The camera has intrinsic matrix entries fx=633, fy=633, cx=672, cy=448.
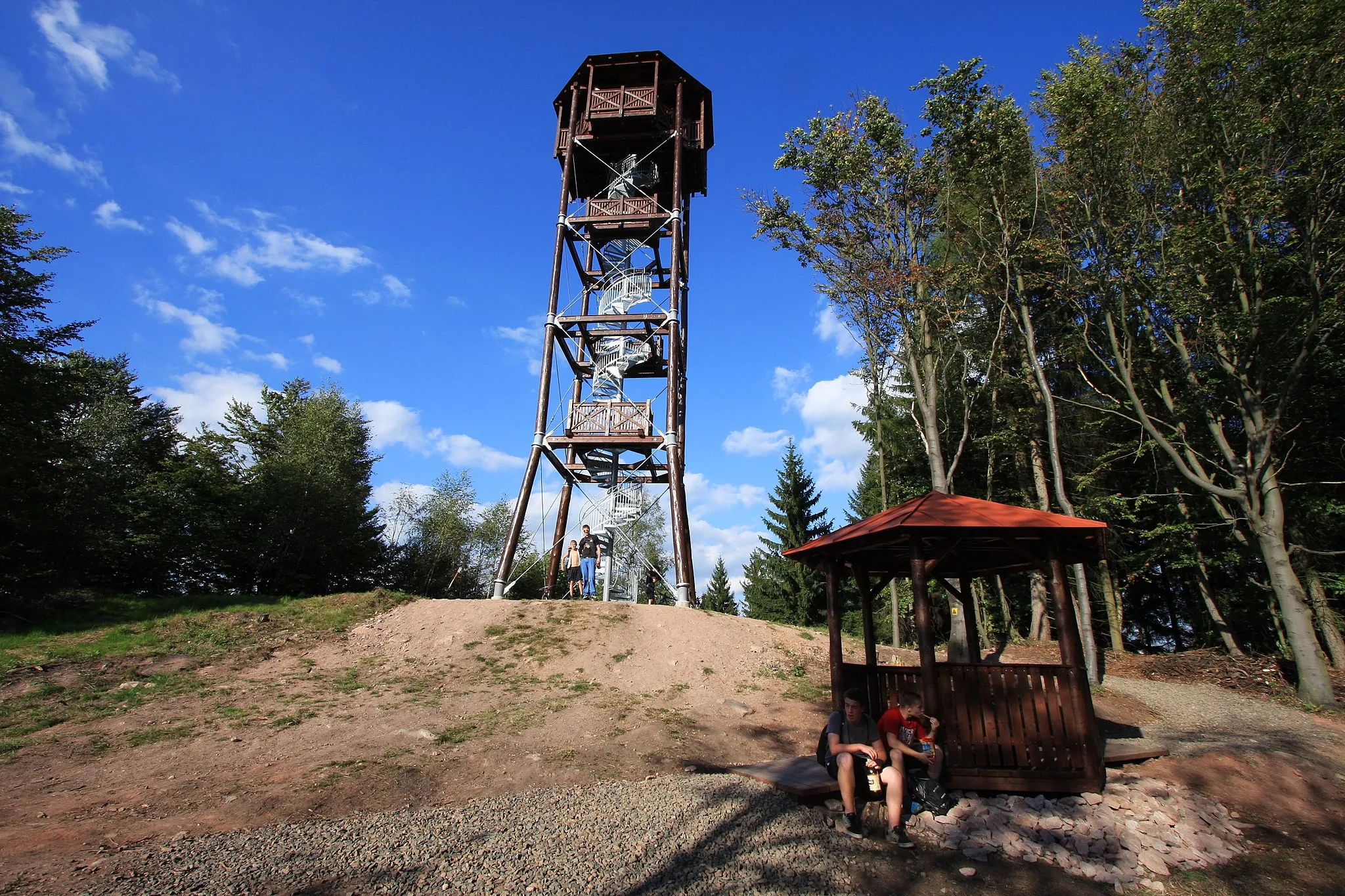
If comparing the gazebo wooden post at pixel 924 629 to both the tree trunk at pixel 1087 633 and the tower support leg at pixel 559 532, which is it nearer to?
the tree trunk at pixel 1087 633

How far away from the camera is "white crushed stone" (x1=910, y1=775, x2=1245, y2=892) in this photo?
5246 mm

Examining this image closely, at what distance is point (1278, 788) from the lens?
6957 mm

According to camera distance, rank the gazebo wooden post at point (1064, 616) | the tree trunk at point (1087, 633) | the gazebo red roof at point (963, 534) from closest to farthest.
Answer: the gazebo red roof at point (963, 534)
the gazebo wooden post at point (1064, 616)
the tree trunk at point (1087, 633)

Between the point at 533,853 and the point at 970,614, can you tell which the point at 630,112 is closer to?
the point at 970,614

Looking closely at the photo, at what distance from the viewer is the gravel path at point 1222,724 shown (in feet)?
28.2

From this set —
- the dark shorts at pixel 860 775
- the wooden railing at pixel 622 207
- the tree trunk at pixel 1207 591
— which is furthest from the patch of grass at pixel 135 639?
the tree trunk at pixel 1207 591

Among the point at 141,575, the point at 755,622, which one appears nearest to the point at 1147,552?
the point at 755,622

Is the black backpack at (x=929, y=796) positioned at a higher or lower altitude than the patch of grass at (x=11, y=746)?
higher

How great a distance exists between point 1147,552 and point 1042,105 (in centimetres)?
1299

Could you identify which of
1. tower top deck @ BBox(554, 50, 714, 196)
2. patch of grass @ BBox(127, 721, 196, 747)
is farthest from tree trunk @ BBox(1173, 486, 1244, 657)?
patch of grass @ BBox(127, 721, 196, 747)

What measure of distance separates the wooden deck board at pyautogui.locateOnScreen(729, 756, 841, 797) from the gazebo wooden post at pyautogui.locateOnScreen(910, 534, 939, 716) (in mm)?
1318

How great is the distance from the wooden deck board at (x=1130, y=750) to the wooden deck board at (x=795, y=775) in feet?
9.14

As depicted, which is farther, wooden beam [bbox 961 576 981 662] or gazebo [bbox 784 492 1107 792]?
wooden beam [bbox 961 576 981 662]

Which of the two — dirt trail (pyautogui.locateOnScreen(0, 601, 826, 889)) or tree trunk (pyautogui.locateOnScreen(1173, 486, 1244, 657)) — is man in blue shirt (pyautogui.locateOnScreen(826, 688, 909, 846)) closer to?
dirt trail (pyautogui.locateOnScreen(0, 601, 826, 889))
